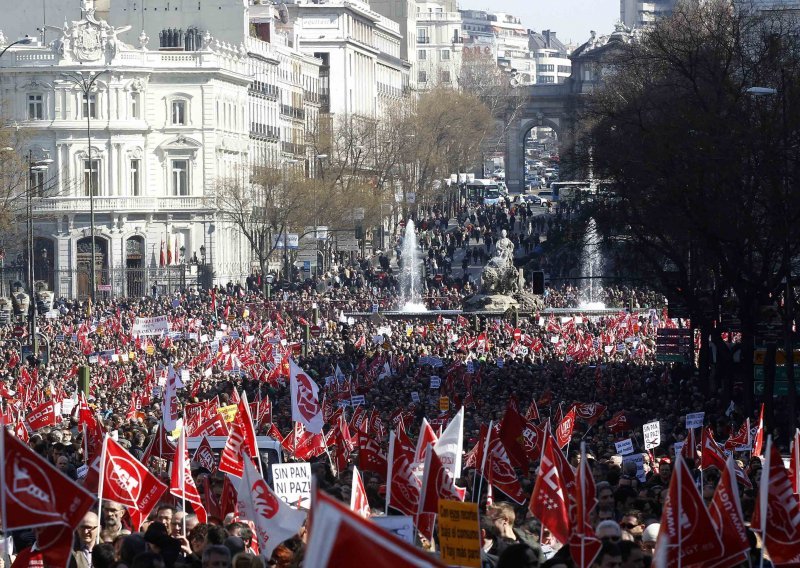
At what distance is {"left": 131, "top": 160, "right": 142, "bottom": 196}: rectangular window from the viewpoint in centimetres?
10738

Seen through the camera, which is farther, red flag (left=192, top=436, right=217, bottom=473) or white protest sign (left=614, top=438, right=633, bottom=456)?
white protest sign (left=614, top=438, right=633, bottom=456)

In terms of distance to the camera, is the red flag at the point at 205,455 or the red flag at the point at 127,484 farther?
the red flag at the point at 205,455

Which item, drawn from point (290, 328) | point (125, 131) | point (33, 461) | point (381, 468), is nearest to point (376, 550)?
point (33, 461)

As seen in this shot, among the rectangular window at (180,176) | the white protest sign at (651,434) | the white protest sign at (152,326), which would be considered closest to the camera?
the white protest sign at (651,434)

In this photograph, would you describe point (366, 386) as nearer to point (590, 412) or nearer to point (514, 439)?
point (590, 412)

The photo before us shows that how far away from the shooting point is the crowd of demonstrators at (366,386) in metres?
16.1

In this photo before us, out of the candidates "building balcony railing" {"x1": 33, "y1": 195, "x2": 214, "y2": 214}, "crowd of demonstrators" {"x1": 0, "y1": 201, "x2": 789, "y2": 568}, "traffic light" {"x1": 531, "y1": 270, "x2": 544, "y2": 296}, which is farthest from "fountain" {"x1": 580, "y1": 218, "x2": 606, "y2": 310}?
"traffic light" {"x1": 531, "y1": 270, "x2": 544, "y2": 296}

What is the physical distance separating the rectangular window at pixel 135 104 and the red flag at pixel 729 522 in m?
93.9

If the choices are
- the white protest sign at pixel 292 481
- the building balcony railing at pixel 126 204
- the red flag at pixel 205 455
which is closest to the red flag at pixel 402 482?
the white protest sign at pixel 292 481

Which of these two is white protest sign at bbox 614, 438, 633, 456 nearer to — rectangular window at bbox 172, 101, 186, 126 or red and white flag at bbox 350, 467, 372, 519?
red and white flag at bbox 350, 467, 372, 519

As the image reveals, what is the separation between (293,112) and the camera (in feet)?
441

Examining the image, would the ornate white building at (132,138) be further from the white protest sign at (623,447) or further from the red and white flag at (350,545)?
the red and white flag at (350,545)

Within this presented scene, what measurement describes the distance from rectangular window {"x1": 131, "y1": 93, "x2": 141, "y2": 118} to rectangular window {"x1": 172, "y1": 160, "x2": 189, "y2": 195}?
3.20 metres

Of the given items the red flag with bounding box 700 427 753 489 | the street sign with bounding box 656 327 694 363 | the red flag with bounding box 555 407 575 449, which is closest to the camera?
the red flag with bounding box 700 427 753 489
